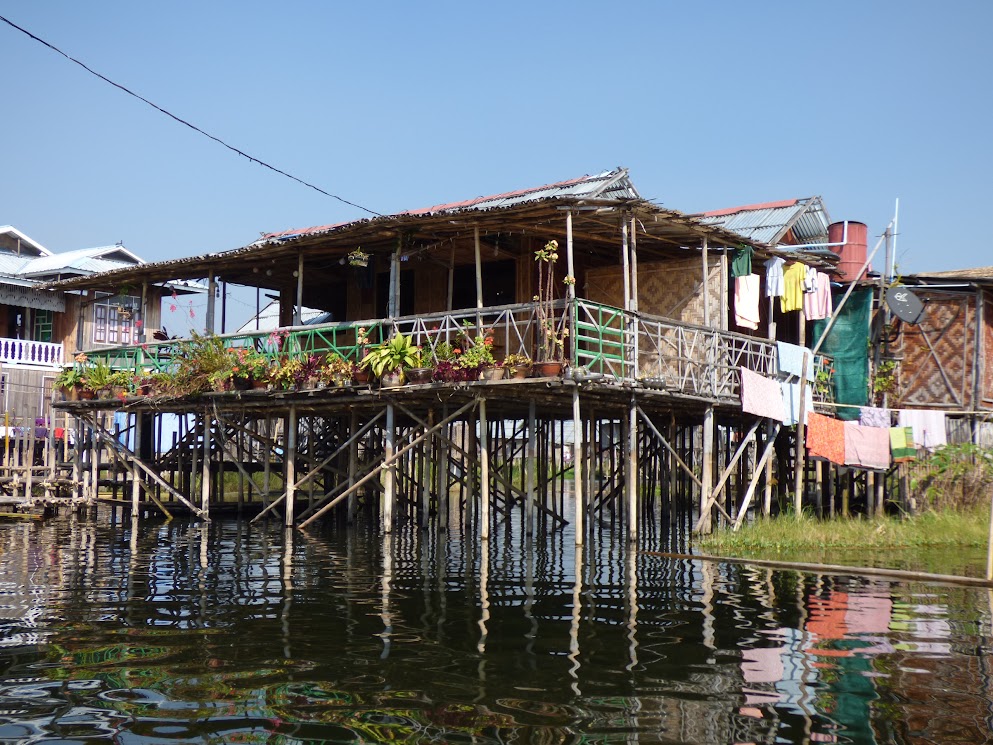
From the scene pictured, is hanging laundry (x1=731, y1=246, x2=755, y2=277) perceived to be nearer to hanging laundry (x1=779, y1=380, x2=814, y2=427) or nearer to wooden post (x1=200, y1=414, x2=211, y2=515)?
hanging laundry (x1=779, y1=380, x2=814, y2=427)

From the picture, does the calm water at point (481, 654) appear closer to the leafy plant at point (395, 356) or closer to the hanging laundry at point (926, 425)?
the leafy plant at point (395, 356)

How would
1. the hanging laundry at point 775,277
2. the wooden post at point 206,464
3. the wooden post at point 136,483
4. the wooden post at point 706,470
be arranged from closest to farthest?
the wooden post at point 706,470, the hanging laundry at point 775,277, the wooden post at point 206,464, the wooden post at point 136,483

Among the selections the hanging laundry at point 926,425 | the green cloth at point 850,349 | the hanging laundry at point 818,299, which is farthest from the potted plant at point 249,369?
the hanging laundry at point 926,425

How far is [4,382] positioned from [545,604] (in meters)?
18.7

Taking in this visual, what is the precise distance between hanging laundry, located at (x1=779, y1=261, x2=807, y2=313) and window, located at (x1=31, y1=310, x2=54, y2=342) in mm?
21341

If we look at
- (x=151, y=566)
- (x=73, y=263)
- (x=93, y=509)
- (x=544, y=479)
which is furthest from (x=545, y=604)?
(x=73, y=263)

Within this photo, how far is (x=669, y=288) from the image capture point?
18.0 metres

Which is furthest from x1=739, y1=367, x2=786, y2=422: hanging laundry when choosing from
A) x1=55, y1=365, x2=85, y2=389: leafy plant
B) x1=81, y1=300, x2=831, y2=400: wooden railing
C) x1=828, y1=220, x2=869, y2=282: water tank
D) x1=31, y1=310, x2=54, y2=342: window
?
x1=31, y1=310, x2=54, y2=342: window

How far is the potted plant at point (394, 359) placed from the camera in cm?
1630

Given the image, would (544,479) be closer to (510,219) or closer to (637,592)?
(510,219)

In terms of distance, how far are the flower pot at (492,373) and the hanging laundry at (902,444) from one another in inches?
305

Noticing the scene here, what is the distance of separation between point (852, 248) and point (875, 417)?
4448 millimetres

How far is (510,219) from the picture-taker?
51.2ft

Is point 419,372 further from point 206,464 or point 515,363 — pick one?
point 206,464
